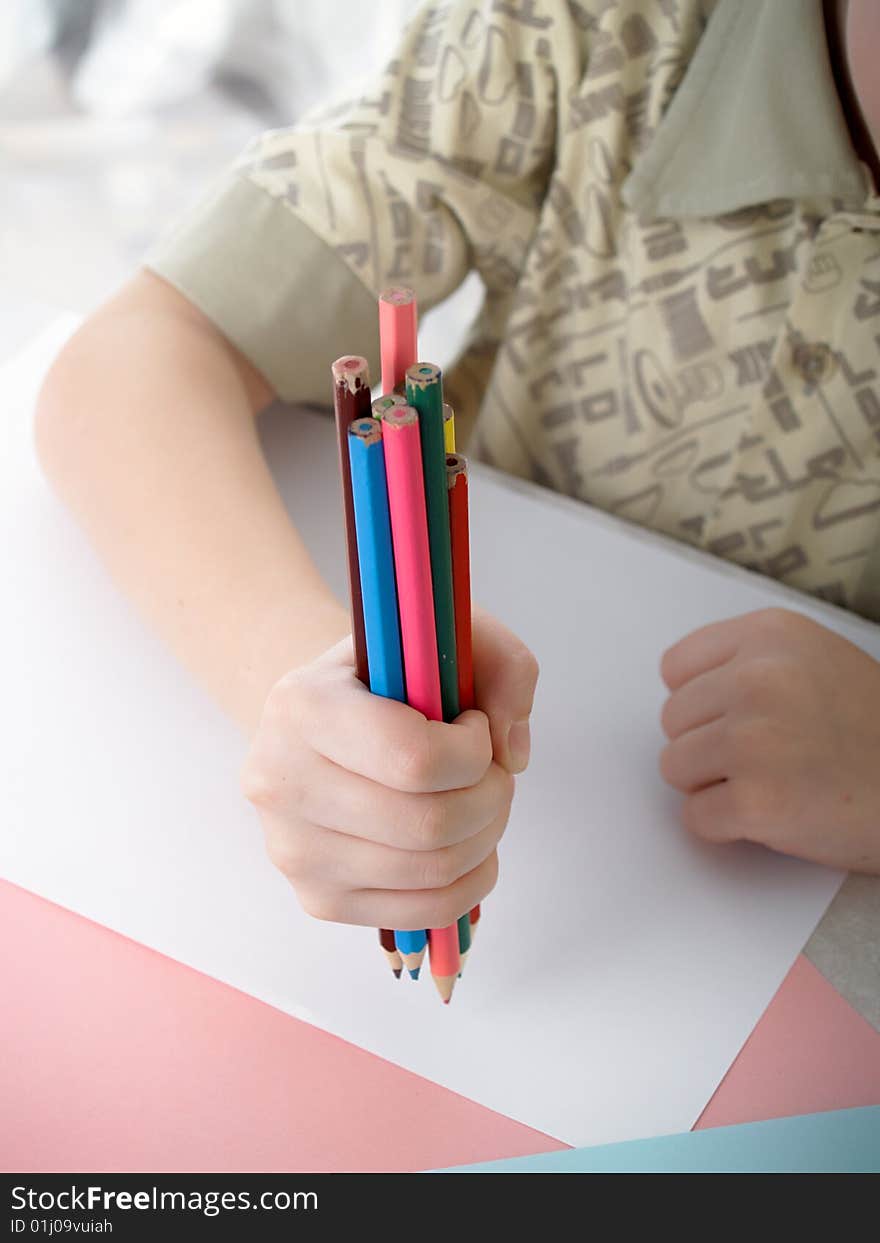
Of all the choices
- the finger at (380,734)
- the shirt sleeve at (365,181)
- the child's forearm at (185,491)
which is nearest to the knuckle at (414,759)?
the finger at (380,734)

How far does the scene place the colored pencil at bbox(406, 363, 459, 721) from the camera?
0.23m

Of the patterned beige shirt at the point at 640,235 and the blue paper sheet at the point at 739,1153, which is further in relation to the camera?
the patterned beige shirt at the point at 640,235

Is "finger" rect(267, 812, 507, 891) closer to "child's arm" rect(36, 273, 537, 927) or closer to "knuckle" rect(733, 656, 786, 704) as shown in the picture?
"child's arm" rect(36, 273, 537, 927)

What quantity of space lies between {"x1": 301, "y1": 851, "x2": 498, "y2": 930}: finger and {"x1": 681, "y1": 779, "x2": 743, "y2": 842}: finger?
8 centimetres

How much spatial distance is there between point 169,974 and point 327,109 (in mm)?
337

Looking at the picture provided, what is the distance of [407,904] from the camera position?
1.07 ft

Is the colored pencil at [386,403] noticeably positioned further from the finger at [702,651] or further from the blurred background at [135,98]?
the blurred background at [135,98]

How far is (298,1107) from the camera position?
13.4 inches

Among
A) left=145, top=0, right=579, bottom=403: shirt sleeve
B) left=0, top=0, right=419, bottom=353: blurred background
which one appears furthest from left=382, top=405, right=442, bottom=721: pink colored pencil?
left=0, top=0, right=419, bottom=353: blurred background

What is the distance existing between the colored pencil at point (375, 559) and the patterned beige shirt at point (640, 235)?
0.24 metres

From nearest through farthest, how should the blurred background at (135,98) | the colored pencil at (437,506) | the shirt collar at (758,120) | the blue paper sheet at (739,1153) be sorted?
the colored pencil at (437,506), the blue paper sheet at (739,1153), the shirt collar at (758,120), the blurred background at (135,98)

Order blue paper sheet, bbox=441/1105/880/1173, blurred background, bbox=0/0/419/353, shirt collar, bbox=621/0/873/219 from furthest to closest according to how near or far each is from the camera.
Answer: blurred background, bbox=0/0/419/353 < shirt collar, bbox=621/0/873/219 < blue paper sheet, bbox=441/1105/880/1173

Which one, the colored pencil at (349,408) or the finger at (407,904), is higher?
the colored pencil at (349,408)

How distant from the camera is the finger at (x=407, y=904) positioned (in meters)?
0.33
